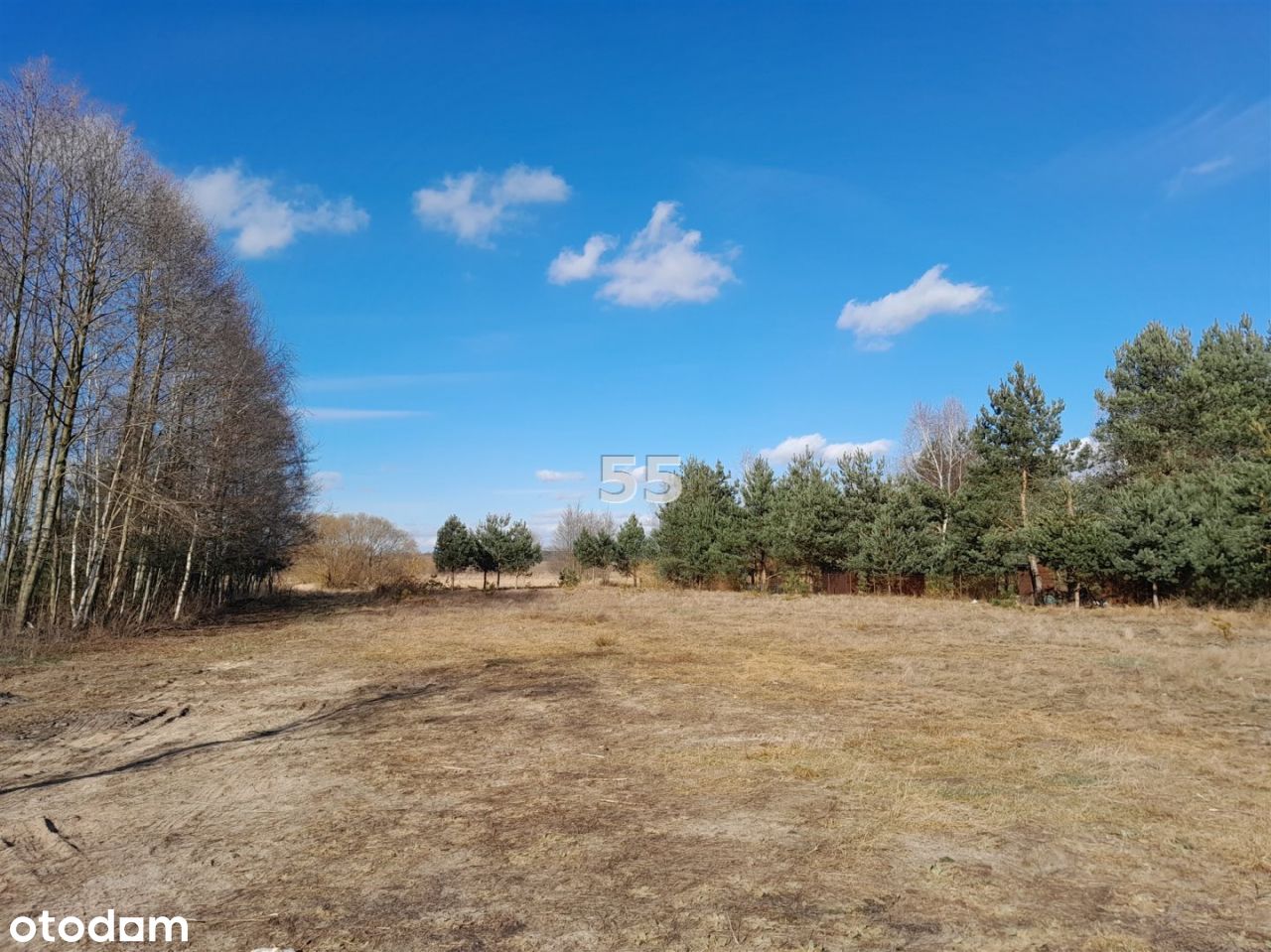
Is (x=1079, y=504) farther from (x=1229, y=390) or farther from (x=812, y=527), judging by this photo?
(x=812, y=527)

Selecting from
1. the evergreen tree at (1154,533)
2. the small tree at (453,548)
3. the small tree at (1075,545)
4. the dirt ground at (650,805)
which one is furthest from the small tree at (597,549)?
the dirt ground at (650,805)

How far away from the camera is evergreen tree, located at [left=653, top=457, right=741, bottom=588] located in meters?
36.1

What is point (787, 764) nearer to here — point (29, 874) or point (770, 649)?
point (29, 874)

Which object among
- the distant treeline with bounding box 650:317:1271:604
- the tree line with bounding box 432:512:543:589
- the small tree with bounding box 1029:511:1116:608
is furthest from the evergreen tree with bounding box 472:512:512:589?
the small tree with bounding box 1029:511:1116:608

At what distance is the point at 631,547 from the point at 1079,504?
2763 centimetres

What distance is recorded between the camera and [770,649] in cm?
1423

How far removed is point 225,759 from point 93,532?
11.5 meters

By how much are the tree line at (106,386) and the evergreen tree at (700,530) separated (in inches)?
864

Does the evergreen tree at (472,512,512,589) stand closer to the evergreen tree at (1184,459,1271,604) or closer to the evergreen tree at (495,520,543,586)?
the evergreen tree at (495,520,543,586)

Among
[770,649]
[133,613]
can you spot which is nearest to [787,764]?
[770,649]

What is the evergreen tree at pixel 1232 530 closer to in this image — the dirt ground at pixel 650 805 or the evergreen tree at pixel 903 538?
the evergreen tree at pixel 903 538

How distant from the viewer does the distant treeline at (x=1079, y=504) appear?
20750 mm

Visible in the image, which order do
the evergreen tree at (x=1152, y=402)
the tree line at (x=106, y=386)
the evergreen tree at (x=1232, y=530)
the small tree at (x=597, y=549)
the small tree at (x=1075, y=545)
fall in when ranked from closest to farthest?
the tree line at (x=106, y=386), the evergreen tree at (x=1232, y=530), the small tree at (x=1075, y=545), the evergreen tree at (x=1152, y=402), the small tree at (x=597, y=549)

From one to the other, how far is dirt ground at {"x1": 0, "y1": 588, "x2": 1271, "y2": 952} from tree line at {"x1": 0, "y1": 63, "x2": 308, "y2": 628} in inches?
192
